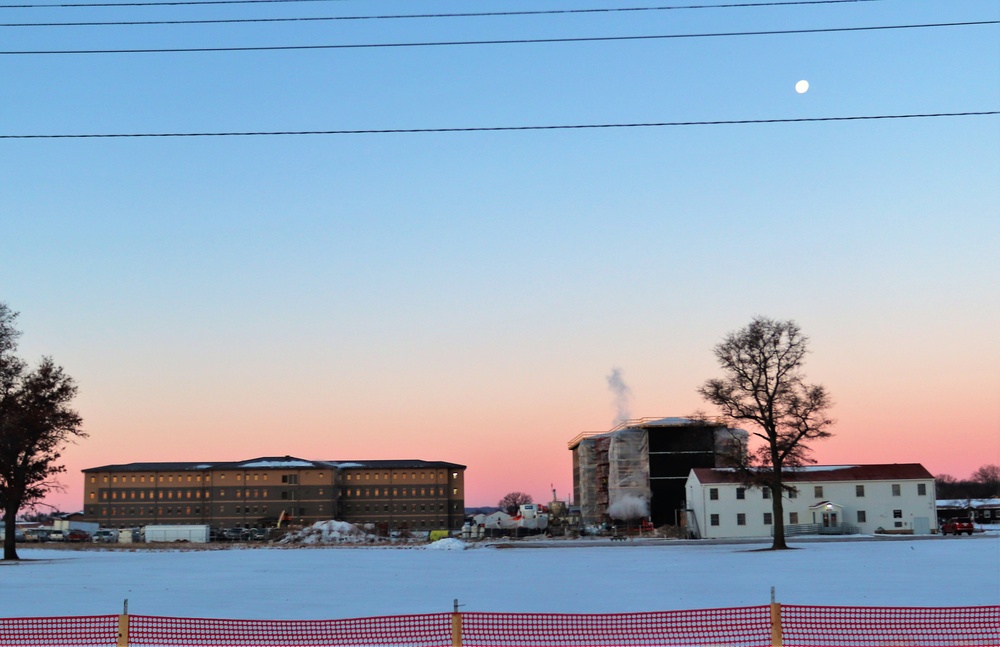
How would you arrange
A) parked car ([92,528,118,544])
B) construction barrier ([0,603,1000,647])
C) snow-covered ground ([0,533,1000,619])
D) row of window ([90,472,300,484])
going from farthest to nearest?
row of window ([90,472,300,484]), parked car ([92,528,118,544]), snow-covered ground ([0,533,1000,619]), construction barrier ([0,603,1000,647])

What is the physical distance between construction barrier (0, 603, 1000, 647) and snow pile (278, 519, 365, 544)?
344ft

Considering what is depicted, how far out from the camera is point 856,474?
9656 centimetres

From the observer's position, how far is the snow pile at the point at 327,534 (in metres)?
123

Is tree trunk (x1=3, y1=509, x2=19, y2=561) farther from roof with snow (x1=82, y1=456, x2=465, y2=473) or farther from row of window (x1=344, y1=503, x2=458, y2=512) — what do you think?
row of window (x1=344, y1=503, x2=458, y2=512)

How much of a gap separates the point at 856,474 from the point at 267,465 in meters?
121

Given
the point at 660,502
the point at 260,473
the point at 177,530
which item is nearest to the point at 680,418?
the point at 660,502

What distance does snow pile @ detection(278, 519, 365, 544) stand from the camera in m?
123

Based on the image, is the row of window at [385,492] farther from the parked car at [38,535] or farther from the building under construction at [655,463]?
the building under construction at [655,463]

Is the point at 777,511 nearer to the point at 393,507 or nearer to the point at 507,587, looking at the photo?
the point at 507,587

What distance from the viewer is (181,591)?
30.7 metres

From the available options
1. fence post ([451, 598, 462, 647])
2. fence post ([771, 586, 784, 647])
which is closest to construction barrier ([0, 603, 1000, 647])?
fence post ([451, 598, 462, 647])

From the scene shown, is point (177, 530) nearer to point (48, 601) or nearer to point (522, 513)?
point (522, 513)

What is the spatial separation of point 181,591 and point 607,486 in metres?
116

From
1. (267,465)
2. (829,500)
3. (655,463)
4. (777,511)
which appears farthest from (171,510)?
(777,511)
